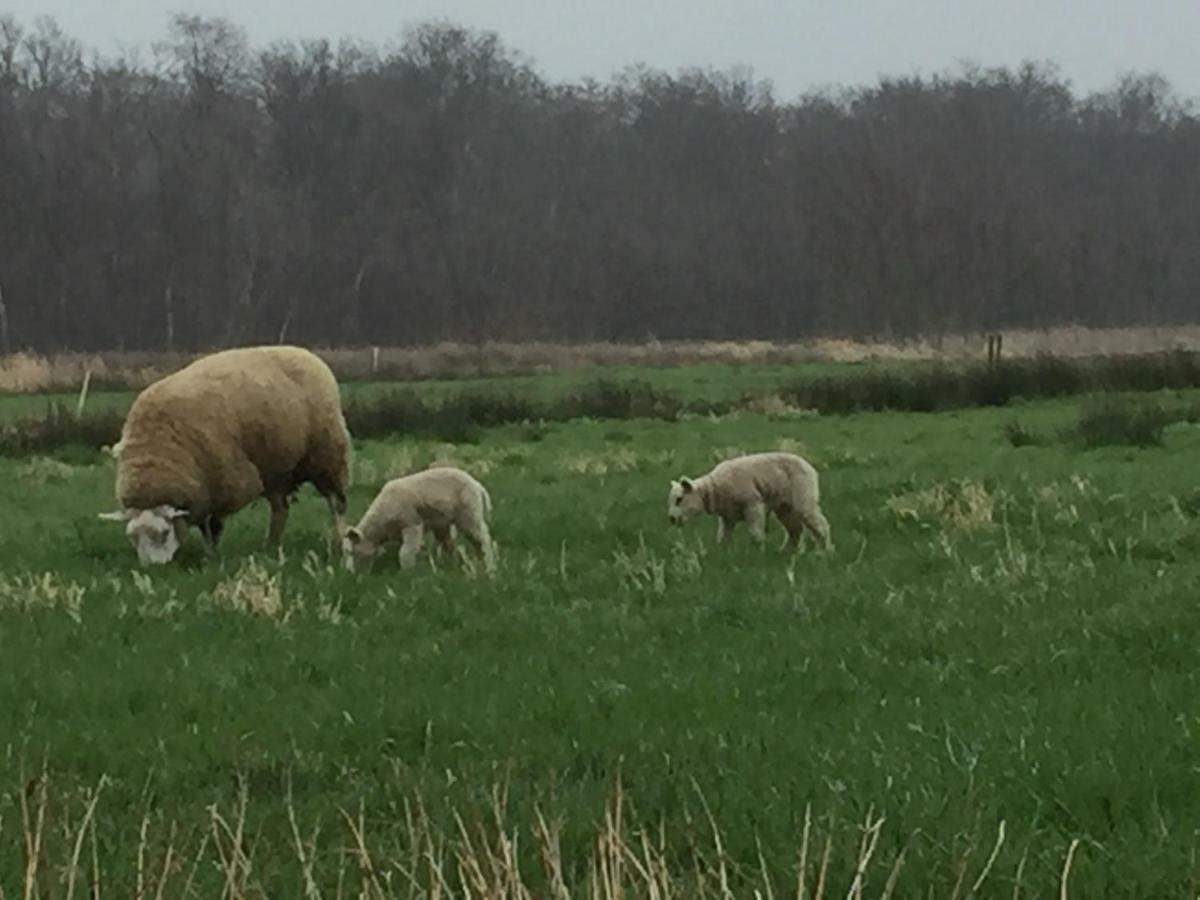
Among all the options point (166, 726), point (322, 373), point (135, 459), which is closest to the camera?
point (166, 726)

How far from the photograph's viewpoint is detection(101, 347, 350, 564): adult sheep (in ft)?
42.4

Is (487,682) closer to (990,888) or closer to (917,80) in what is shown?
(990,888)

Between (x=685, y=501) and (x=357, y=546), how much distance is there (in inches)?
108

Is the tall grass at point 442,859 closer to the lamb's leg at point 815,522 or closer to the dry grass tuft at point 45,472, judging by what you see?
the lamb's leg at point 815,522

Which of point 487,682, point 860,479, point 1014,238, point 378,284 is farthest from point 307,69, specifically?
point 487,682

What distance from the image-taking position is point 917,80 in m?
91.4

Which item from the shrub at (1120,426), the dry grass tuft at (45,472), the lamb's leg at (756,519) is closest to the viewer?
the lamb's leg at (756,519)

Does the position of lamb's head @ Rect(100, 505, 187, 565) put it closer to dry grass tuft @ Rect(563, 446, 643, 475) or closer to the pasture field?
the pasture field

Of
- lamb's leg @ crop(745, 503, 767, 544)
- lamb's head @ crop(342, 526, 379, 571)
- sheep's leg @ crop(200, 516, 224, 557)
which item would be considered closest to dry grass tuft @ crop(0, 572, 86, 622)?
lamb's head @ crop(342, 526, 379, 571)

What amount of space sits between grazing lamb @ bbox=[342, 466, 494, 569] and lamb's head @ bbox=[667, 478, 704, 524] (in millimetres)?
1644

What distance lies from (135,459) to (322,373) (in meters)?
2.00

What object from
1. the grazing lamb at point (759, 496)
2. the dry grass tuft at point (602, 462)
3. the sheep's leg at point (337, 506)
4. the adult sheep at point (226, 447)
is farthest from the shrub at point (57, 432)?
the grazing lamb at point (759, 496)

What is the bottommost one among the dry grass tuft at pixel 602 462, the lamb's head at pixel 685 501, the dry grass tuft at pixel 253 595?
the dry grass tuft at pixel 602 462

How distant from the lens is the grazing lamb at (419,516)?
1169 cm
